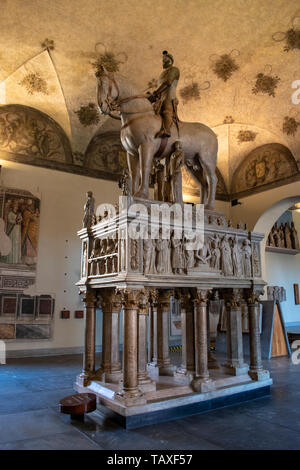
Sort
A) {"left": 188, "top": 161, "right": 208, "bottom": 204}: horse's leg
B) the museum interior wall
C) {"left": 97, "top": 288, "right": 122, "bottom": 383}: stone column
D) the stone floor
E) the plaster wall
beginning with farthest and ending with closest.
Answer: the plaster wall → the museum interior wall → {"left": 188, "top": 161, "right": 208, "bottom": 204}: horse's leg → {"left": 97, "top": 288, "right": 122, "bottom": 383}: stone column → the stone floor

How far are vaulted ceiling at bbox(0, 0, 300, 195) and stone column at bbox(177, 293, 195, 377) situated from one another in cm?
693

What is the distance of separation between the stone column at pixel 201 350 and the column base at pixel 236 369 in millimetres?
711

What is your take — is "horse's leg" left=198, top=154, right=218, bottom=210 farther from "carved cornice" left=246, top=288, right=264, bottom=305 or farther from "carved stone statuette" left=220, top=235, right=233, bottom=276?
"carved cornice" left=246, top=288, right=264, bottom=305

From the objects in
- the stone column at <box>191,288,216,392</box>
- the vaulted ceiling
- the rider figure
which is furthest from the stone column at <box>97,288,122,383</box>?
the vaulted ceiling

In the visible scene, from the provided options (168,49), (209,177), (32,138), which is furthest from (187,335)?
(32,138)

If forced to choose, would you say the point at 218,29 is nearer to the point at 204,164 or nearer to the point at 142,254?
the point at 204,164

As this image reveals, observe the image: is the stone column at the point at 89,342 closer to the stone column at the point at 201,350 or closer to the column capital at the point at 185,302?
the column capital at the point at 185,302

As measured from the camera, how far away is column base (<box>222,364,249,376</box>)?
5.37m

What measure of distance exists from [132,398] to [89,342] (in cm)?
145

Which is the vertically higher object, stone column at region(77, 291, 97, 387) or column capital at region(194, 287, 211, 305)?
column capital at region(194, 287, 211, 305)

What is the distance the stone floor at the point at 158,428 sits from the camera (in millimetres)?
3434
